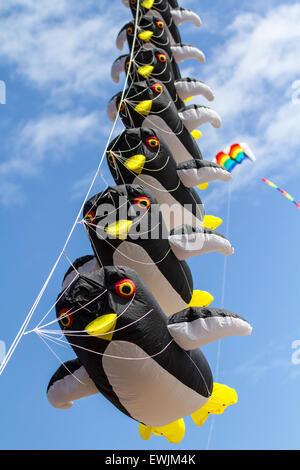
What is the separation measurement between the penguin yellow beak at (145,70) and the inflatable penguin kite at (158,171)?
1773mm

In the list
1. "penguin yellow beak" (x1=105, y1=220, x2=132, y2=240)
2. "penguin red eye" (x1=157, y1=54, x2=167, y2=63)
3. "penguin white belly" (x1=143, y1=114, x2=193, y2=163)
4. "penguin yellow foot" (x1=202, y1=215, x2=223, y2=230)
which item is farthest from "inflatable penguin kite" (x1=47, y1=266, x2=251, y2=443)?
"penguin red eye" (x1=157, y1=54, x2=167, y2=63)

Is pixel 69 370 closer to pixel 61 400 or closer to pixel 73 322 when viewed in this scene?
pixel 61 400

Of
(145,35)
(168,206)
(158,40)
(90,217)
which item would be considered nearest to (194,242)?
(90,217)

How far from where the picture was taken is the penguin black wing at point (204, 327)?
15.3 feet

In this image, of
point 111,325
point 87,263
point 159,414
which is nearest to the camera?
point 111,325

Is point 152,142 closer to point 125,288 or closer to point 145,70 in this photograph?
point 145,70

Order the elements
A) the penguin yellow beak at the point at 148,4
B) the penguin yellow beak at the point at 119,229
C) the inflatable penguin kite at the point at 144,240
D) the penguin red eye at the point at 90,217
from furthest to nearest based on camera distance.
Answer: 1. the penguin yellow beak at the point at 148,4
2. the penguin red eye at the point at 90,217
3. the inflatable penguin kite at the point at 144,240
4. the penguin yellow beak at the point at 119,229

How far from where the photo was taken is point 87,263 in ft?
21.0

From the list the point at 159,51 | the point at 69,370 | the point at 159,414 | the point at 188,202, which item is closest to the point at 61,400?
the point at 69,370

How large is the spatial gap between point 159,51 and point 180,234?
14.2 ft

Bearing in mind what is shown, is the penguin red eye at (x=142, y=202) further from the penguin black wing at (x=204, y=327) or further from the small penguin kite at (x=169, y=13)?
the small penguin kite at (x=169, y=13)

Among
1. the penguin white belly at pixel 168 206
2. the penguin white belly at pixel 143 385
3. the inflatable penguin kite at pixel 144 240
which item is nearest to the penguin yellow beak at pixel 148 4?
the penguin white belly at pixel 168 206

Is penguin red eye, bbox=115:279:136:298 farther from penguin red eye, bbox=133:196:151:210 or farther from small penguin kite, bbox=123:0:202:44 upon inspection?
small penguin kite, bbox=123:0:202:44

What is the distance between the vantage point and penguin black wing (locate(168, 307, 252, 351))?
4652 millimetres
